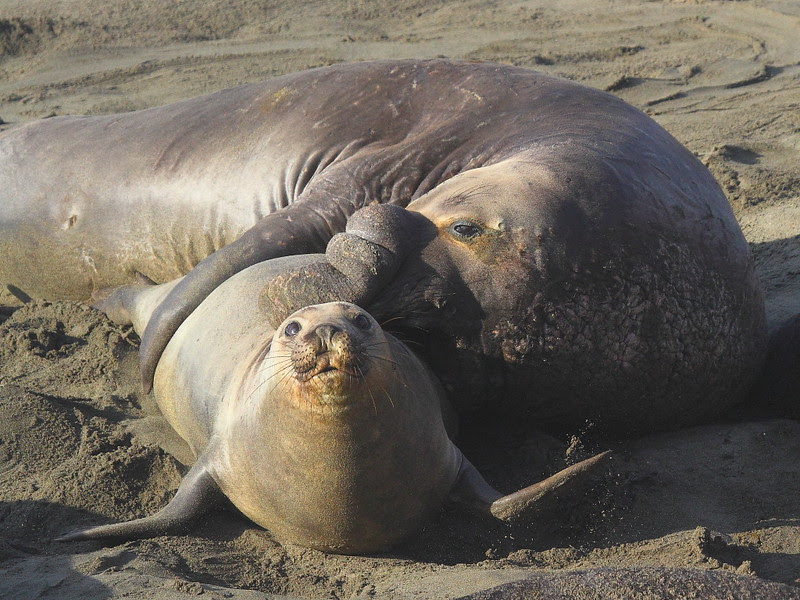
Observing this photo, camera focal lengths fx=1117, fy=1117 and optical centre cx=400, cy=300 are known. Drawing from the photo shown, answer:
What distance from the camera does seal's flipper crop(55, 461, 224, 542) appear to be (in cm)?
380

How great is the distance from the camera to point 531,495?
147 inches

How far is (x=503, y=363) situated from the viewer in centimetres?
429

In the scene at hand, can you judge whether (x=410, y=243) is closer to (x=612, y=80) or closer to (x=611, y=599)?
(x=611, y=599)

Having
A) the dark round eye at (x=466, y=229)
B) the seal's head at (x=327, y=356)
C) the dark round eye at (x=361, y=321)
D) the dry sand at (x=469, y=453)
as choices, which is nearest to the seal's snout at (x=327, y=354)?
the seal's head at (x=327, y=356)

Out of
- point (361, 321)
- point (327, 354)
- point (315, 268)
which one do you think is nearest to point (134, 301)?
point (315, 268)

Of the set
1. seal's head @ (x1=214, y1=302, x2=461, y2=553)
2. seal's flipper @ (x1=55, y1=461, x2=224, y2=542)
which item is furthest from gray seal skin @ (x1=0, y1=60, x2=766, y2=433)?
seal's flipper @ (x1=55, y1=461, x2=224, y2=542)

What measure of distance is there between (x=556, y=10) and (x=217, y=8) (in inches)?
138

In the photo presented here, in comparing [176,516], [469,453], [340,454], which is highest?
[340,454]

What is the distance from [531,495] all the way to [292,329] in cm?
97

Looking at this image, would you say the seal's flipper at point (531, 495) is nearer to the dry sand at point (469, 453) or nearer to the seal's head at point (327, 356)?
the dry sand at point (469, 453)

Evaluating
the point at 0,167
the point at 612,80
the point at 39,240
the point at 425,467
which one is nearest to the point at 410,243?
the point at 425,467

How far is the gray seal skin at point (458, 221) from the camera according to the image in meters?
4.27

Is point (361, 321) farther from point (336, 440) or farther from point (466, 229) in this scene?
point (466, 229)

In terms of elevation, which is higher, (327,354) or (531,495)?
(327,354)
